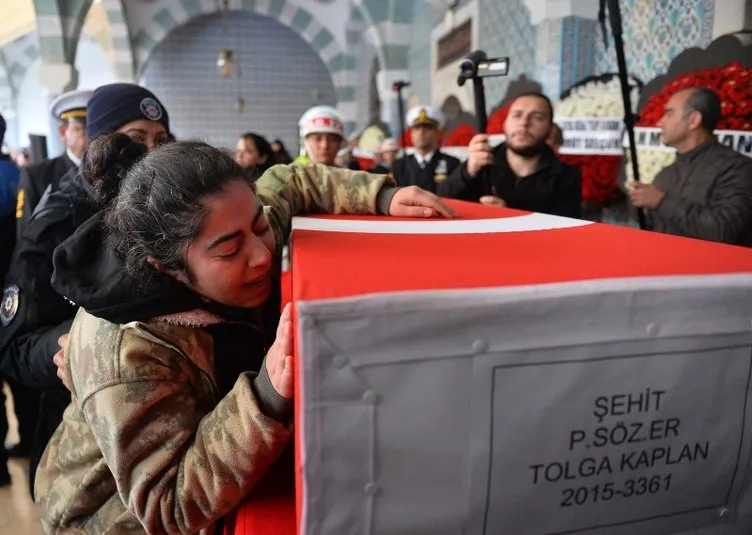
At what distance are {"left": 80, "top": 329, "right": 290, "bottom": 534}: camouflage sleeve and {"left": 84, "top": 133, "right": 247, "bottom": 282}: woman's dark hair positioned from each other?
0.13 meters

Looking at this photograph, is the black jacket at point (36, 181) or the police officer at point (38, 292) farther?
the black jacket at point (36, 181)

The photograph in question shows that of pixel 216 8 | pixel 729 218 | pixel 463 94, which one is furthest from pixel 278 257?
pixel 216 8

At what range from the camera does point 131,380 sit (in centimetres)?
69

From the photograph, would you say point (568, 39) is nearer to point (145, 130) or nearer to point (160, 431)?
point (145, 130)

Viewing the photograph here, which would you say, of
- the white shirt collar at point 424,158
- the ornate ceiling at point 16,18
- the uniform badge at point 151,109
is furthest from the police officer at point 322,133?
the ornate ceiling at point 16,18

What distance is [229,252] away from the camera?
2.44 feet

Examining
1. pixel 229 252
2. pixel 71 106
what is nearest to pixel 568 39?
pixel 71 106

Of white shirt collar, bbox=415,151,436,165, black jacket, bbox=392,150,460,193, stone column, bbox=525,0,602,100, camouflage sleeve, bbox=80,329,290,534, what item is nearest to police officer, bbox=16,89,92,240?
camouflage sleeve, bbox=80,329,290,534

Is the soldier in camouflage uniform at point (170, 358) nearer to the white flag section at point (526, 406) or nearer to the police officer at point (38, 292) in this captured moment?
the white flag section at point (526, 406)

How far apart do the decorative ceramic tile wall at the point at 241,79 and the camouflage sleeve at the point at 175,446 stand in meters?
11.0

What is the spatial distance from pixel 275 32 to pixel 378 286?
11.8m

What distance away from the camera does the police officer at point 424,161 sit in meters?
3.69

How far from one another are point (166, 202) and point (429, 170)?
306 cm

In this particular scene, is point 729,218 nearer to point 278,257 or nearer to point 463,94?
point 278,257
